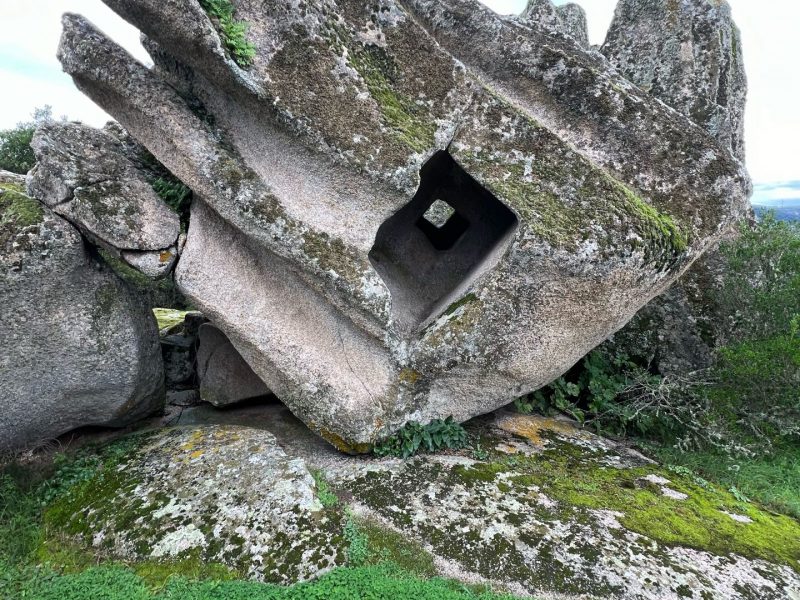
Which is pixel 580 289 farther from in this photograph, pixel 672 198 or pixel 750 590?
pixel 750 590

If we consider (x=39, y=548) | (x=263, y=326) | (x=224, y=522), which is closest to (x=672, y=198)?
(x=263, y=326)

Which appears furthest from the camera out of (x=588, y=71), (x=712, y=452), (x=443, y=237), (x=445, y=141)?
(x=443, y=237)

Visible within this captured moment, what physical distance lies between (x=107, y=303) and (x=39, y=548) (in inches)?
106

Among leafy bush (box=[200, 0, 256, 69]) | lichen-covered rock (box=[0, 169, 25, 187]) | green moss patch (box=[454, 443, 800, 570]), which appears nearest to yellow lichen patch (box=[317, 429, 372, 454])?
green moss patch (box=[454, 443, 800, 570])

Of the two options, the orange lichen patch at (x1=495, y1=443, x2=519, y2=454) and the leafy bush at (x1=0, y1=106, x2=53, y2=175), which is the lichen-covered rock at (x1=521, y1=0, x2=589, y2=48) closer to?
the orange lichen patch at (x1=495, y1=443, x2=519, y2=454)

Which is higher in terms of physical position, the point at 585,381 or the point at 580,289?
the point at 580,289

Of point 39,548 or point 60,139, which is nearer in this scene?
point 39,548

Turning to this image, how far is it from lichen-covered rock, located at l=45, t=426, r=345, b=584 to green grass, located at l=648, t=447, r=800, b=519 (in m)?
4.91

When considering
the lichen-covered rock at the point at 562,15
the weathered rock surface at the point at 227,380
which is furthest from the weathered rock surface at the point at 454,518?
the lichen-covered rock at the point at 562,15

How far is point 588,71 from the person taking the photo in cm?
606

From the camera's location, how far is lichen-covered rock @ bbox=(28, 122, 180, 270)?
545 centimetres

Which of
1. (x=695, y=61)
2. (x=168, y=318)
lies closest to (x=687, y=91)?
(x=695, y=61)

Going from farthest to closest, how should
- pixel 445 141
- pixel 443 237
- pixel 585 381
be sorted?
1. pixel 443 237
2. pixel 585 381
3. pixel 445 141

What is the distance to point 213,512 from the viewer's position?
4.86 m
